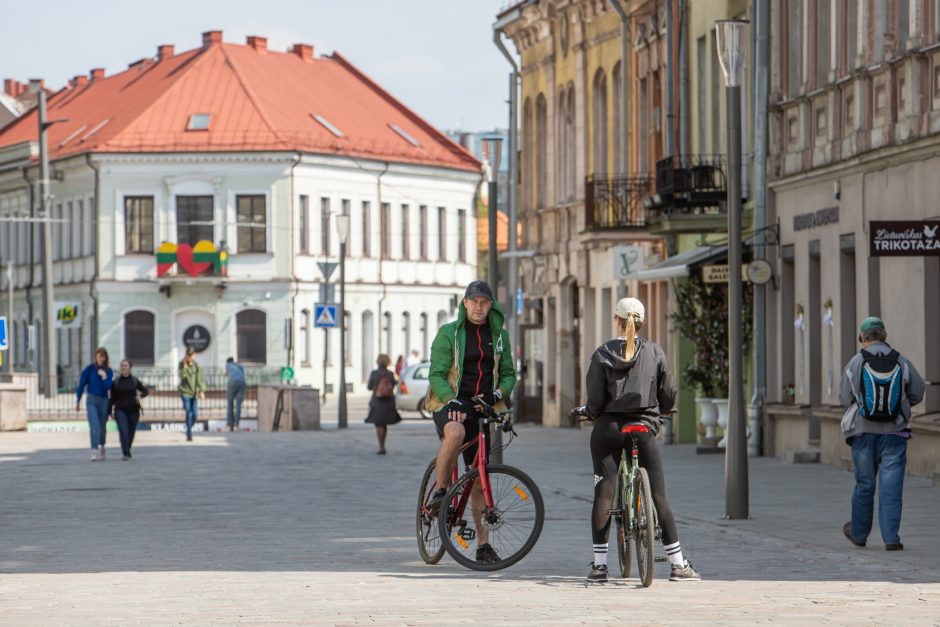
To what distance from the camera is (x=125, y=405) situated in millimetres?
33500

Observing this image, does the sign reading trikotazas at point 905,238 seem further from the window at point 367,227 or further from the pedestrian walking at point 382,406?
the window at point 367,227

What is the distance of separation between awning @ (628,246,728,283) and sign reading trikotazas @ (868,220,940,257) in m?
11.2

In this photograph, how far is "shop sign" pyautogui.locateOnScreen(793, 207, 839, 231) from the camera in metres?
28.4

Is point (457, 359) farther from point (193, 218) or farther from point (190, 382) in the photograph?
point (193, 218)

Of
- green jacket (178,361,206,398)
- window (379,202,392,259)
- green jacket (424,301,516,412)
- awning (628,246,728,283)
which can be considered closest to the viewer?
green jacket (424,301,516,412)

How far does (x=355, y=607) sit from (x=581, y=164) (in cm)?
3419

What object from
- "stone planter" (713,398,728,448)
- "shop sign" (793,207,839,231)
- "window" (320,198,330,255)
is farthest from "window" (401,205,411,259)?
"shop sign" (793,207,839,231)

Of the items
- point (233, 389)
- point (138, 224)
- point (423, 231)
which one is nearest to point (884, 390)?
point (233, 389)

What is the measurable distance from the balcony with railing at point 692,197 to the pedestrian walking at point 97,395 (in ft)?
27.3

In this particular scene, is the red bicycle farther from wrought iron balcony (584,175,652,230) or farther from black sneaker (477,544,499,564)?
wrought iron balcony (584,175,652,230)

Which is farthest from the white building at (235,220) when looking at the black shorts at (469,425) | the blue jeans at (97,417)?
the black shorts at (469,425)

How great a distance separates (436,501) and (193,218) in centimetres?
6552

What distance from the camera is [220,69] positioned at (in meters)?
83.1

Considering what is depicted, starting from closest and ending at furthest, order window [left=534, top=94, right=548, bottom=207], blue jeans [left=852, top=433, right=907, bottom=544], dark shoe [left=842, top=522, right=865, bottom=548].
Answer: blue jeans [left=852, top=433, right=907, bottom=544]
dark shoe [left=842, top=522, right=865, bottom=548]
window [left=534, top=94, right=548, bottom=207]
